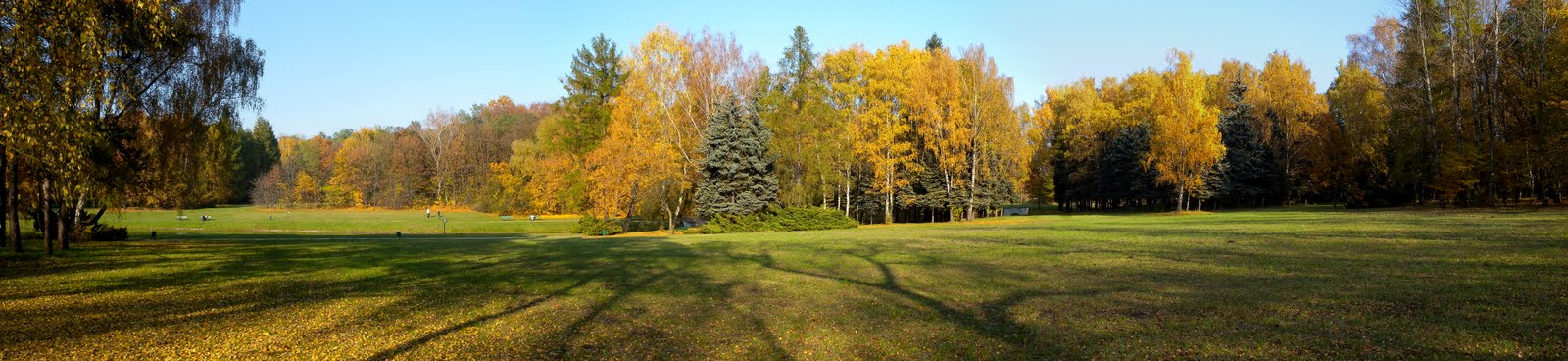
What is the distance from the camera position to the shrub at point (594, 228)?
3788cm

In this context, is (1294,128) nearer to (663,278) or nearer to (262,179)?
(663,278)

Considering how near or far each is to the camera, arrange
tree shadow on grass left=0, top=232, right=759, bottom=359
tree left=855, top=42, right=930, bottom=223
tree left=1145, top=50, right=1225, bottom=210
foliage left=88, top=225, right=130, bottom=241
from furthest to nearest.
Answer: tree left=1145, top=50, right=1225, bottom=210 < tree left=855, top=42, right=930, bottom=223 < foliage left=88, top=225, right=130, bottom=241 < tree shadow on grass left=0, top=232, right=759, bottom=359

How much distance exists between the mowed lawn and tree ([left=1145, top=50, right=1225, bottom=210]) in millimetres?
26422

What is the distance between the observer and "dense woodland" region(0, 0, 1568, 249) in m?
18.7

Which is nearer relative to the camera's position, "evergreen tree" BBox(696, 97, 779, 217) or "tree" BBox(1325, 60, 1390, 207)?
"evergreen tree" BBox(696, 97, 779, 217)

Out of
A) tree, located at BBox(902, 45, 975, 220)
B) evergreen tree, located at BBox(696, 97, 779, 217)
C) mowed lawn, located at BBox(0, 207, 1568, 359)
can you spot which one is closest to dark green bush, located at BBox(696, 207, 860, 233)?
evergreen tree, located at BBox(696, 97, 779, 217)

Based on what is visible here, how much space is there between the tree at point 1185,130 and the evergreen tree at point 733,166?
25328 mm

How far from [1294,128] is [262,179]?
11706cm

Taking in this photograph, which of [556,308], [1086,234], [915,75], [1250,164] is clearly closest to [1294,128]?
[1250,164]

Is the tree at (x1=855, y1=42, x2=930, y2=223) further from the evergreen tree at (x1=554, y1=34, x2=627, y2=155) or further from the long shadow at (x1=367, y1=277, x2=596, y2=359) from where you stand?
the long shadow at (x1=367, y1=277, x2=596, y2=359)

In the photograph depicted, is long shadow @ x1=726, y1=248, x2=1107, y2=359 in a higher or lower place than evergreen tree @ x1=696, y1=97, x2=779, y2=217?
lower

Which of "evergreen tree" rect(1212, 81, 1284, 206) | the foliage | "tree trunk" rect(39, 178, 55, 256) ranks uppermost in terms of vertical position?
"evergreen tree" rect(1212, 81, 1284, 206)

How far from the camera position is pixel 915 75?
132 ft

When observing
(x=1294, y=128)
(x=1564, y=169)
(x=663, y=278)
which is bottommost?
(x=663, y=278)
